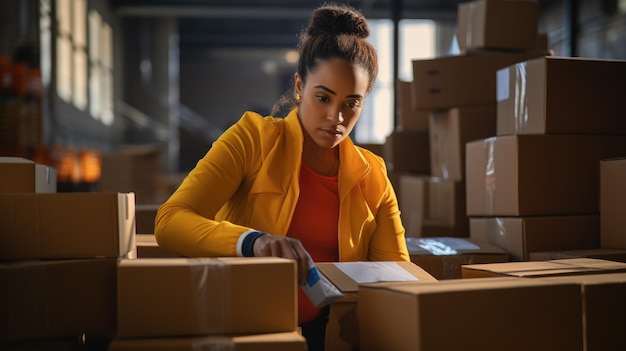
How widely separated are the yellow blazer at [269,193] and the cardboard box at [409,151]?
172cm

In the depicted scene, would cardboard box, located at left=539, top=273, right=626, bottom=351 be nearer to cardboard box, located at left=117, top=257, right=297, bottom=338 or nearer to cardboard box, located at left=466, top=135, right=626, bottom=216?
cardboard box, located at left=117, top=257, right=297, bottom=338

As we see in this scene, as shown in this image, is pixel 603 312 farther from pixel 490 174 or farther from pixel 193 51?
pixel 193 51

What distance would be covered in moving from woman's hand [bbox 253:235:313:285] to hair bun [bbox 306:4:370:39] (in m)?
0.78

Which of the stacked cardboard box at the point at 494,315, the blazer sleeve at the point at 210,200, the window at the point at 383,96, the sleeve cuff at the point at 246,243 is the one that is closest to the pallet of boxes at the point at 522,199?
the stacked cardboard box at the point at 494,315

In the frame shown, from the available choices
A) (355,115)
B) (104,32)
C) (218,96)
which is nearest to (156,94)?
(104,32)

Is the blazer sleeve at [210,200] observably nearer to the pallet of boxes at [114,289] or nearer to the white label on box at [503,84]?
the pallet of boxes at [114,289]

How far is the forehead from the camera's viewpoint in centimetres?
177

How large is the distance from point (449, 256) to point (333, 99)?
0.74 metres

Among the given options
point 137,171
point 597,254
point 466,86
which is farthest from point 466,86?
point 137,171

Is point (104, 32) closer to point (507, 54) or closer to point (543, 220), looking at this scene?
point (507, 54)

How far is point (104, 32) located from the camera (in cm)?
1235

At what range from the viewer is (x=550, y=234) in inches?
90.6

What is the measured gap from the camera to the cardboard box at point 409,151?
3680 millimetres

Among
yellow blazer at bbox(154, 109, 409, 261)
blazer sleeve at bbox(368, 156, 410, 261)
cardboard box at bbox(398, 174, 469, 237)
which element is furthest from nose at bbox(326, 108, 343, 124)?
cardboard box at bbox(398, 174, 469, 237)
